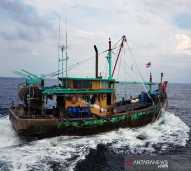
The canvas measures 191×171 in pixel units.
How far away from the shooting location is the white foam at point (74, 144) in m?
21.3

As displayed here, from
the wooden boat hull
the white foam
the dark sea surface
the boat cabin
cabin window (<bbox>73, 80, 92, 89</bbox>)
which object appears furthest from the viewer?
cabin window (<bbox>73, 80, 92, 89</bbox>)

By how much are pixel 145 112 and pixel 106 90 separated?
5.32 meters

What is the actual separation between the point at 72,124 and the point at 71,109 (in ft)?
5.59

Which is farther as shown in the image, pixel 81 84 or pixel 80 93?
pixel 81 84

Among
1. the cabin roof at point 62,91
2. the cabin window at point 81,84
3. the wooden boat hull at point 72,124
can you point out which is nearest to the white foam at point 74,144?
the wooden boat hull at point 72,124

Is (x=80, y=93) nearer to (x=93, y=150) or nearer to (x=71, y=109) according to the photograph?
(x=71, y=109)

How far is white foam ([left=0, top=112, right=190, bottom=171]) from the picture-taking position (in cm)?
2133

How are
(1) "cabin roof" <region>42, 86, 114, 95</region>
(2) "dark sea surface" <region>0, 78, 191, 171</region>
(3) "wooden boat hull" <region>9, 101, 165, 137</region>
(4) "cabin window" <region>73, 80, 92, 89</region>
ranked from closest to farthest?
(2) "dark sea surface" <region>0, 78, 191, 171</region>
(3) "wooden boat hull" <region>9, 101, 165, 137</region>
(1) "cabin roof" <region>42, 86, 114, 95</region>
(4) "cabin window" <region>73, 80, 92, 89</region>

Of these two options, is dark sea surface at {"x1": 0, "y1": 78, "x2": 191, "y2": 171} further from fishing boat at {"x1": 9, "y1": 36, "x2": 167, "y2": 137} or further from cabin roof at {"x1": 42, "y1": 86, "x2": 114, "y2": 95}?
cabin roof at {"x1": 42, "y1": 86, "x2": 114, "y2": 95}

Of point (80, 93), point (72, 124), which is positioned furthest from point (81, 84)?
point (72, 124)

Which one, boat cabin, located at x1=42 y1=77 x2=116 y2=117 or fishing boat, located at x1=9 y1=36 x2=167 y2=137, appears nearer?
fishing boat, located at x1=9 y1=36 x2=167 y2=137

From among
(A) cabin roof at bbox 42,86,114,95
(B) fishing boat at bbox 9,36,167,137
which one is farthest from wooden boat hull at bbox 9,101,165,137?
(A) cabin roof at bbox 42,86,114,95

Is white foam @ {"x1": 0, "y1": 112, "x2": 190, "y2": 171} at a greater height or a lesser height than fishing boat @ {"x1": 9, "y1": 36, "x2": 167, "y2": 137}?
lesser

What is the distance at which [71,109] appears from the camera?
93.5 feet
